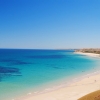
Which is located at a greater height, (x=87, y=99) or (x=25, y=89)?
(x=87, y=99)

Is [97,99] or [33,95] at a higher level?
[97,99]

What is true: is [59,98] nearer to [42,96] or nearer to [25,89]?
[42,96]

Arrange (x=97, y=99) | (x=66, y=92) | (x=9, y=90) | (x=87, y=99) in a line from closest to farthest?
(x=97, y=99) → (x=87, y=99) → (x=66, y=92) → (x=9, y=90)

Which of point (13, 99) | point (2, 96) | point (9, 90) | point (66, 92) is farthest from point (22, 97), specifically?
point (66, 92)

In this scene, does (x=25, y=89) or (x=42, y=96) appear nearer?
(x=42, y=96)

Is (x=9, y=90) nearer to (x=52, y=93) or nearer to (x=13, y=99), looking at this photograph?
(x=13, y=99)

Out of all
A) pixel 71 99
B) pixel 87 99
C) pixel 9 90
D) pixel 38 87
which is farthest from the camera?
pixel 38 87

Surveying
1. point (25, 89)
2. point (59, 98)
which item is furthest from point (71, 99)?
point (25, 89)

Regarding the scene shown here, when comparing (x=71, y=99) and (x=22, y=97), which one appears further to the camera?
(x=22, y=97)

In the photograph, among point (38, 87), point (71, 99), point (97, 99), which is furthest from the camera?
point (38, 87)
